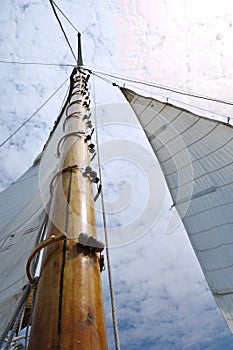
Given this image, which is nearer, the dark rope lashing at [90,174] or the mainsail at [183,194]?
the dark rope lashing at [90,174]

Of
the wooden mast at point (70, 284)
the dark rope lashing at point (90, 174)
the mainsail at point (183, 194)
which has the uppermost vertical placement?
the mainsail at point (183, 194)

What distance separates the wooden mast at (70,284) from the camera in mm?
1267

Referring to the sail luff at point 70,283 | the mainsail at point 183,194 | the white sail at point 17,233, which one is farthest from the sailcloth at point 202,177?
the sail luff at point 70,283

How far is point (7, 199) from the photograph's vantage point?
4992mm

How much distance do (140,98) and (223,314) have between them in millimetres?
4917

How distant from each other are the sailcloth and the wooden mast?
103 inches

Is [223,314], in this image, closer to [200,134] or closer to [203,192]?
[203,192]

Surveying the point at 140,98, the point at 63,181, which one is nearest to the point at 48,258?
the point at 63,181

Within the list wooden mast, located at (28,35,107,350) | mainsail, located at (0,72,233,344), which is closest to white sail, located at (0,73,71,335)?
mainsail, located at (0,72,233,344)

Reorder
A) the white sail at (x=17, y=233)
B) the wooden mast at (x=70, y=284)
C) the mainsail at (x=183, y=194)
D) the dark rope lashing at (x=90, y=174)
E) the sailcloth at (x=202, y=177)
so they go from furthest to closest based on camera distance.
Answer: the sailcloth at (x=202, y=177), the mainsail at (x=183, y=194), the dark rope lashing at (x=90, y=174), the white sail at (x=17, y=233), the wooden mast at (x=70, y=284)

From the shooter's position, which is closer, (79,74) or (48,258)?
(48,258)

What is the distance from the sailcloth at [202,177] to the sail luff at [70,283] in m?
2.61

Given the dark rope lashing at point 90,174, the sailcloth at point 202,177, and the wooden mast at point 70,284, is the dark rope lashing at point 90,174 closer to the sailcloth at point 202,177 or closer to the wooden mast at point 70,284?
the wooden mast at point 70,284

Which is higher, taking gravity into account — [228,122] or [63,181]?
[228,122]
